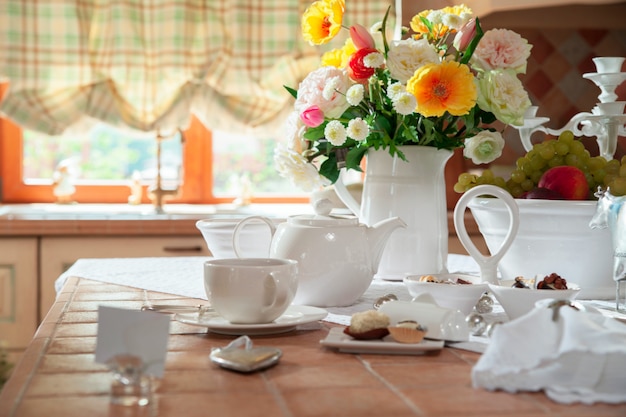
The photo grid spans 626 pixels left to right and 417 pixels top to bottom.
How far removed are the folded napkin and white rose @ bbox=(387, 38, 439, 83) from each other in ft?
2.05

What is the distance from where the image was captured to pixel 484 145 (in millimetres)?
1388

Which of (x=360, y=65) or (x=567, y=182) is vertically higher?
(x=360, y=65)

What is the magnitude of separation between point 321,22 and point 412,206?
330 mm

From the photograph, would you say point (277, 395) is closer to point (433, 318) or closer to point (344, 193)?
point (433, 318)

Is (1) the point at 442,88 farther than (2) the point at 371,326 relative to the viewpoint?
Yes

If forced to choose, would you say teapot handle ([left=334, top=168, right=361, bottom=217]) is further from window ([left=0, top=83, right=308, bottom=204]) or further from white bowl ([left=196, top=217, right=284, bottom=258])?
window ([left=0, top=83, right=308, bottom=204])

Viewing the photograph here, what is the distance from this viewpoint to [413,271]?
1420 mm

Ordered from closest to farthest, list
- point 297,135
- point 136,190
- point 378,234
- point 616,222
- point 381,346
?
point 381,346 → point 616,222 → point 378,234 → point 297,135 → point 136,190

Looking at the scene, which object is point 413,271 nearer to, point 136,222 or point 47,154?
point 136,222

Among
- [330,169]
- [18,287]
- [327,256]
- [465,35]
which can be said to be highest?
[465,35]

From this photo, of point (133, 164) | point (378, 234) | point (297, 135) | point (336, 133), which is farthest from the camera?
point (133, 164)

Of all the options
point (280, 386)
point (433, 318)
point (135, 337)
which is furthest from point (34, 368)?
point (433, 318)

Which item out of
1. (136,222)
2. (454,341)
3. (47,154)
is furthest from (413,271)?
(47,154)

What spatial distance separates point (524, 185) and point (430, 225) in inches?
6.4
